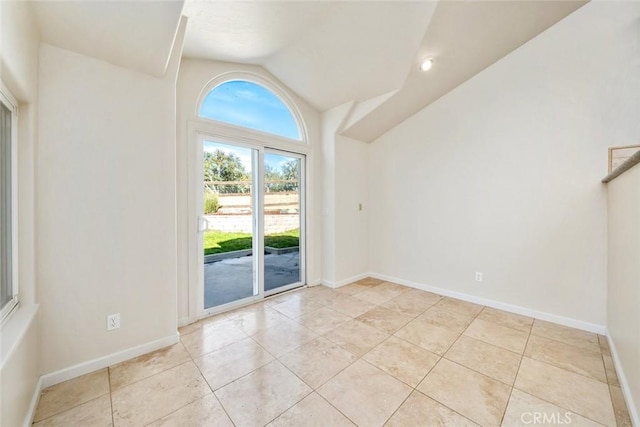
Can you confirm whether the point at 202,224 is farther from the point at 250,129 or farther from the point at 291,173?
the point at 291,173

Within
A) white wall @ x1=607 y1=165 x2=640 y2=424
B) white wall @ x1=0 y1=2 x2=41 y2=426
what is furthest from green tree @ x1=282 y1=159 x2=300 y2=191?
white wall @ x1=607 y1=165 x2=640 y2=424

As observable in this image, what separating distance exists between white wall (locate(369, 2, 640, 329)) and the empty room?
0.8 inches

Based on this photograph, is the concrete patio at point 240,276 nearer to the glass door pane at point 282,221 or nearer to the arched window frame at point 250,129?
the glass door pane at point 282,221

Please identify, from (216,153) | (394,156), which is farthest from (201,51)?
(394,156)

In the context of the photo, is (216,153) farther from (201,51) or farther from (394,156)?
(394,156)

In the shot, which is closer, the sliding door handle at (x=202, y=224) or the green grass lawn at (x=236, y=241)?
the sliding door handle at (x=202, y=224)

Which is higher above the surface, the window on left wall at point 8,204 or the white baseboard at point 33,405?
the window on left wall at point 8,204

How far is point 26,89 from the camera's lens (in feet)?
4.73

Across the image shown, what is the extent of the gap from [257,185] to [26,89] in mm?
1981

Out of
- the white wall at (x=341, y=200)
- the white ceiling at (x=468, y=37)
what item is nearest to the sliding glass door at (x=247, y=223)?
the white wall at (x=341, y=200)

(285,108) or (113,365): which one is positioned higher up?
(285,108)

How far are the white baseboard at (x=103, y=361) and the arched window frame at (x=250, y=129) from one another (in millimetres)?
2147

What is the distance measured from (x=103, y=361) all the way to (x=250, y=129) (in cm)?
257

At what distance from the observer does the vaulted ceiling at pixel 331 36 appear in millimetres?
1577
